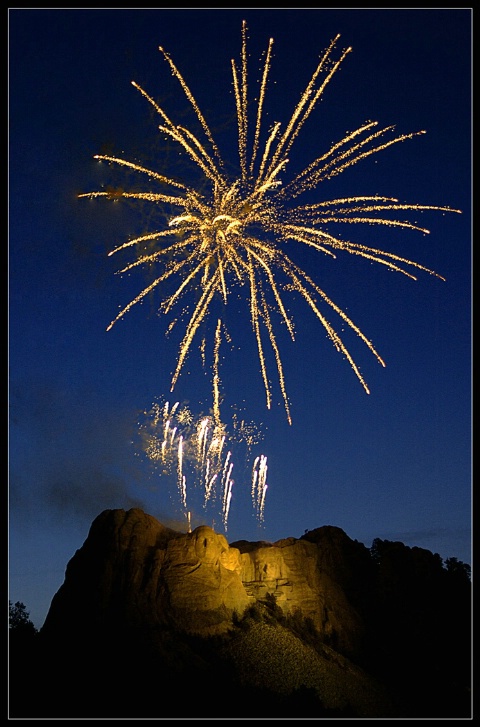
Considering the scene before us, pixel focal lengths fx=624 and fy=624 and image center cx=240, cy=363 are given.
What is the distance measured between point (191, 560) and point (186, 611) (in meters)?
3.58

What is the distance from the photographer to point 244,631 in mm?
42438

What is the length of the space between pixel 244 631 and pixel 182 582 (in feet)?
17.7

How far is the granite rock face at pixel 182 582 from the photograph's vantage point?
40.6m

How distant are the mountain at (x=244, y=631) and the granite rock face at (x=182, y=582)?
3.6 inches

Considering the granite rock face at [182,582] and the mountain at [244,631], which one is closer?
the mountain at [244,631]

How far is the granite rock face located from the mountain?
0.09 metres

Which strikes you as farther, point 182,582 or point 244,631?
point 244,631

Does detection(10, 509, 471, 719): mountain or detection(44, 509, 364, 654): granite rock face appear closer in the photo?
detection(10, 509, 471, 719): mountain

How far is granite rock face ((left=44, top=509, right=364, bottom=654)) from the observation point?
40562mm

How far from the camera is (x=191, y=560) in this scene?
1726 inches

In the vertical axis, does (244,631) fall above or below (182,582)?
below
